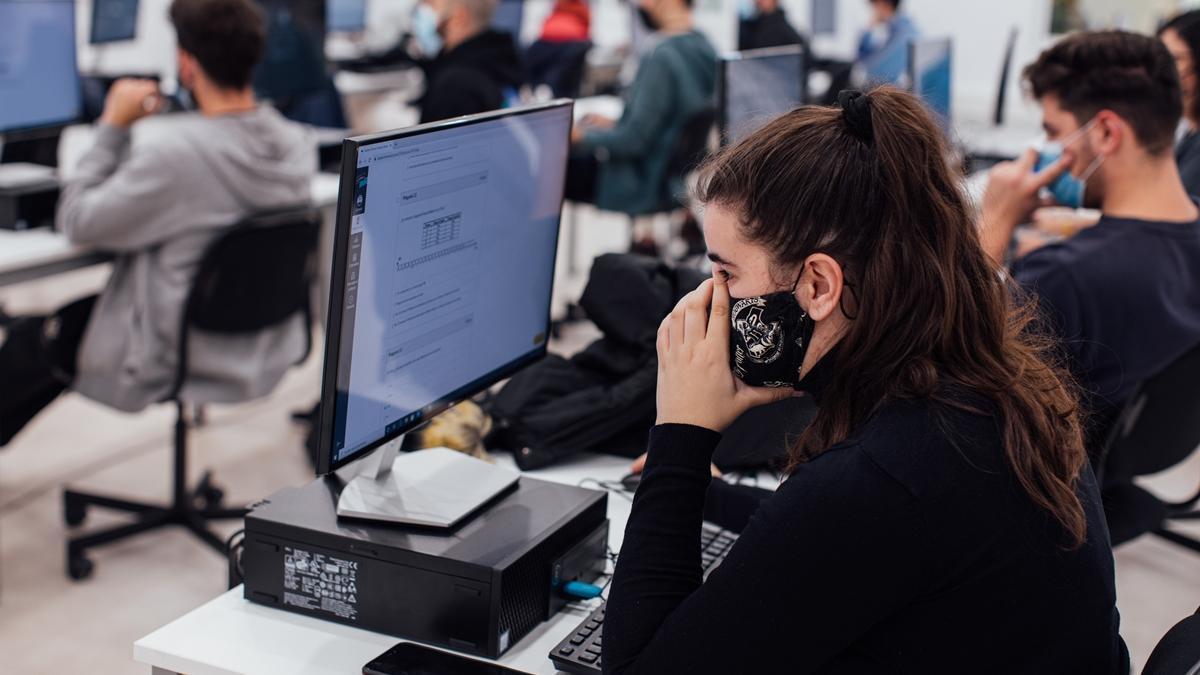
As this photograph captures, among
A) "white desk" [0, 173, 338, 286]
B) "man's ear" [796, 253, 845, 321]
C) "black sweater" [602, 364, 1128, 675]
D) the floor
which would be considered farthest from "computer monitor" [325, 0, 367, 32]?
"black sweater" [602, 364, 1128, 675]

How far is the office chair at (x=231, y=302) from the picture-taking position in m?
2.61

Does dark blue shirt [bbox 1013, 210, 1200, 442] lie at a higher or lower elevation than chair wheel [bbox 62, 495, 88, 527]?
higher

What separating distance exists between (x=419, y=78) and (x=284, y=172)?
13.4ft

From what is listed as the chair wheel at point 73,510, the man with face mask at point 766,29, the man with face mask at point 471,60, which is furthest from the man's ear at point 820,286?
the man with face mask at point 766,29

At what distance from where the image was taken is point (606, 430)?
1.81m

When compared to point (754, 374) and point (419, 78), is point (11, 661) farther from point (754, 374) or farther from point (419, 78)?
point (419, 78)

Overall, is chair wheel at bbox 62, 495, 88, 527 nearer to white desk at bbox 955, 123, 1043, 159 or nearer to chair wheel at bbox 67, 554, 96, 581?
chair wheel at bbox 67, 554, 96, 581

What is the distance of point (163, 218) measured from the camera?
2596mm

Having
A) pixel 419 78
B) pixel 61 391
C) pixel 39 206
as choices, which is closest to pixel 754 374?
pixel 61 391

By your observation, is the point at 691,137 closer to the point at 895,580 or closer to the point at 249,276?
the point at 249,276

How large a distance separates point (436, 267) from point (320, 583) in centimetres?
36

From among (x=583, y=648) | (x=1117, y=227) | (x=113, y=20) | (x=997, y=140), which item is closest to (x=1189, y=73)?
(x=1117, y=227)

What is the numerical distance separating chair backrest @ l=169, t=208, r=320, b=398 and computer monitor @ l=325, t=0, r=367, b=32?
4.17 meters

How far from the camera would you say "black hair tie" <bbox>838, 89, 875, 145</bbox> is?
110 cm
